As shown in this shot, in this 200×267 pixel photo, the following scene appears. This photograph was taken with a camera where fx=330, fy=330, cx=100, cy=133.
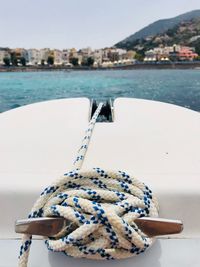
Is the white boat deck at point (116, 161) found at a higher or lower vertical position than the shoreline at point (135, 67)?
higher

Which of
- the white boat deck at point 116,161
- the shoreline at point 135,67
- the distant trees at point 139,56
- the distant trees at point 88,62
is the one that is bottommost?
the shoreline at point 135,67

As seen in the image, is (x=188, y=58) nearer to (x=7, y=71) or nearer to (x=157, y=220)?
(x=7, y=71)

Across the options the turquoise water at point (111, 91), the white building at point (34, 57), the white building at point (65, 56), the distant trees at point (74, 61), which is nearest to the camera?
the turquoise water at point (111, 91)

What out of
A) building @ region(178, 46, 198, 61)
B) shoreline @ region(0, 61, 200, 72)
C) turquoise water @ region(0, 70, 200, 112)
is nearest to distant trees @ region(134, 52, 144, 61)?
A: shoreline @ region(0, 61, 200, 72)

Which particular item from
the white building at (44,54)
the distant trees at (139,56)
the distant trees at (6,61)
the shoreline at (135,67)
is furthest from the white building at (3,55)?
the distant trees at (139,56)

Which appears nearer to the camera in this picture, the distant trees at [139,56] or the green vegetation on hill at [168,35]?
the green vegetation on hill at [168,35]

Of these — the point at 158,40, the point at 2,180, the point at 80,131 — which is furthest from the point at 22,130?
the point at 158,40

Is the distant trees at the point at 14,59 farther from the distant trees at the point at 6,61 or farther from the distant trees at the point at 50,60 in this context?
the distant trees at the point at 50,60
